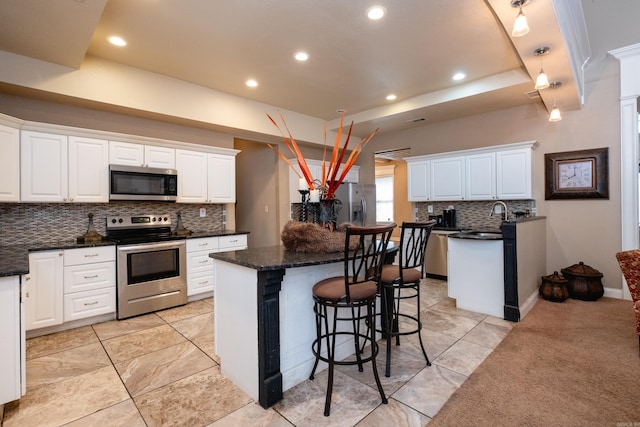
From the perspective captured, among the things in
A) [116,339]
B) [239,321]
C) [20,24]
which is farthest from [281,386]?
[20,24]

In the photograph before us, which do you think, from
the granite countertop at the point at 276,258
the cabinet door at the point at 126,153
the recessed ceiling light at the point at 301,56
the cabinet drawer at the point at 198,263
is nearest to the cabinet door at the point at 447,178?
the recessed ceiling light at the point at 301,56

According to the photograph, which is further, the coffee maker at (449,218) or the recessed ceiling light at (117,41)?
the coffee maker at (449,218)

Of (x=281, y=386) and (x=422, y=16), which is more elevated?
(x=422, y=16)

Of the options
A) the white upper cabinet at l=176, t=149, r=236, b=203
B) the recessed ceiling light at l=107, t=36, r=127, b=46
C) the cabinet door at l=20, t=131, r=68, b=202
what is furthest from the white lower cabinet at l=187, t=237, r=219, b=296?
the recessed ceiling light at l=107, t=36, r=127, b=46

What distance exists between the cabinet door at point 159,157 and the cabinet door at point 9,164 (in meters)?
1.14

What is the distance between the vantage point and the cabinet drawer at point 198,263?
3828 mm

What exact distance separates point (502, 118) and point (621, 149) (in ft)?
4.80

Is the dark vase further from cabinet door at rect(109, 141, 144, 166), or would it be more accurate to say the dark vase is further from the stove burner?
cabinet door at rect(109, 141, 144, 166)

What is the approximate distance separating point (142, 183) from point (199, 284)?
144 cm

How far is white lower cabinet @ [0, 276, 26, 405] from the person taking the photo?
66.2 inches

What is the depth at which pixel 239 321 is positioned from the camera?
2.00 meters

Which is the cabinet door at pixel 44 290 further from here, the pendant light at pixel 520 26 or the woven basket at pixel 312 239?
the pendant light at pixel 520 26

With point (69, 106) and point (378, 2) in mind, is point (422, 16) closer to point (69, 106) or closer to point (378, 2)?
point (378, 2)

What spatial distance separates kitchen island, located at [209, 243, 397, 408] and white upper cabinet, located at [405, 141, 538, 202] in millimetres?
3362
